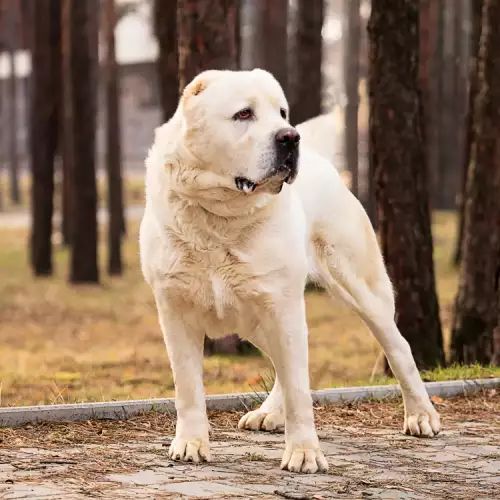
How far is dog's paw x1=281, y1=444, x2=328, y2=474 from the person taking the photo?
5254mm

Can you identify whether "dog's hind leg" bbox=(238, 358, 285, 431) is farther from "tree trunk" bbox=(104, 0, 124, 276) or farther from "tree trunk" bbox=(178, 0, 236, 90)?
"tree trunk" bbox=(104, 0, 124, 276)

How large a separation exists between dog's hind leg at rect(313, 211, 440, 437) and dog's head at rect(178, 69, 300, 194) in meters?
1.20

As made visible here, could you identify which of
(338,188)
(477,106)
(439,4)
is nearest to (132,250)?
(439,4)

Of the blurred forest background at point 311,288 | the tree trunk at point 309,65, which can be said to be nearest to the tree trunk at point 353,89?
the blurred forest background at point 311,288

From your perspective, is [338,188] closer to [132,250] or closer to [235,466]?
[235,466]

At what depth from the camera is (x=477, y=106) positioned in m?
10.3

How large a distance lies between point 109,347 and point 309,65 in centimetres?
698

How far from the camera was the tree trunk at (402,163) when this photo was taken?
9.41 m

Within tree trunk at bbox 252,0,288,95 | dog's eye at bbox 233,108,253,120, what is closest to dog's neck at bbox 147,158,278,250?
dog's eye at bbox 233,108,253,120

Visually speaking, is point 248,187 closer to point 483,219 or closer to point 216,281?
point 216,281

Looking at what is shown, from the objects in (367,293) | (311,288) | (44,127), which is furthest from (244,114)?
(44,127)

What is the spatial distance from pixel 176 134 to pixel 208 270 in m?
0.65

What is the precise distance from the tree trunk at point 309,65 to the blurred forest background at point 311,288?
0.03 metres

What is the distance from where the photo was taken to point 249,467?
5.33 meters
